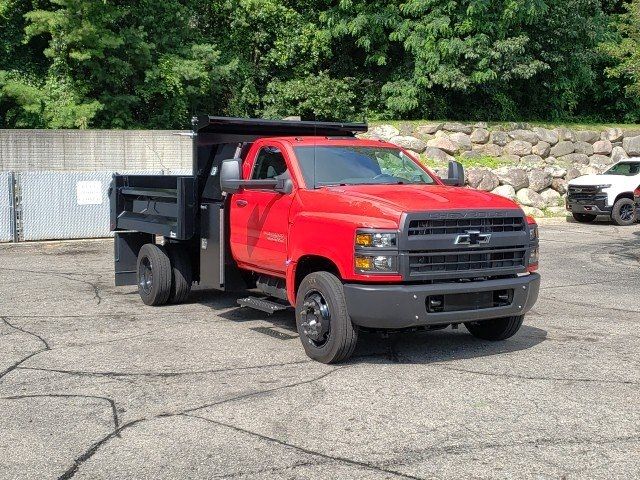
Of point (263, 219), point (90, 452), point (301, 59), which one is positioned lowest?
point (90, 452)

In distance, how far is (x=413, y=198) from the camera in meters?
7.32

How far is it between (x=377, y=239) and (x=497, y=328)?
6.41ft

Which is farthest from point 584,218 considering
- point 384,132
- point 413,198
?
point 413,198

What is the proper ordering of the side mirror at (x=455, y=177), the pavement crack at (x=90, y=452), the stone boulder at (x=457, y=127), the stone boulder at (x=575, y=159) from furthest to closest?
the stone boulder at (x=575, y=159) → the stone boulder at (x=457, y=127) → the side mirror at (x=455, y=177) → the pavement crack at (x=90, y=452)

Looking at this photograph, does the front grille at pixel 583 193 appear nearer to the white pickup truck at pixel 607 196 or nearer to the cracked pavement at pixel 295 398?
the white pickup truck at pixel 607 196

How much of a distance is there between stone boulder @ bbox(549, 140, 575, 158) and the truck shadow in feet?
59.3

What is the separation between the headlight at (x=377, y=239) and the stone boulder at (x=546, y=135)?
2022 cm

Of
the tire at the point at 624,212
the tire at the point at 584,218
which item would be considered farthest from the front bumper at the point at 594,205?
the tire at the point at 584,218

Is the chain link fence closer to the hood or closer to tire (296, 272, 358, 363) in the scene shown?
the hood

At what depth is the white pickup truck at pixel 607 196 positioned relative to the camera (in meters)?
21.7

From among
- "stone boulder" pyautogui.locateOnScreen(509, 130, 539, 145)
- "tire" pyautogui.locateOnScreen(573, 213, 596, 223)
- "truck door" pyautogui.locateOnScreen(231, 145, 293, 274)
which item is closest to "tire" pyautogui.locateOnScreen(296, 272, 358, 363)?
"truck door" pyautogui.locateOnScreen(231, 145, 293, 274)

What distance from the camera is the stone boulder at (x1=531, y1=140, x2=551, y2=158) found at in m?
25.6

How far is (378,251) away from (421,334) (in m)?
2.00

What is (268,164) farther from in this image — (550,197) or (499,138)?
(499,138)
